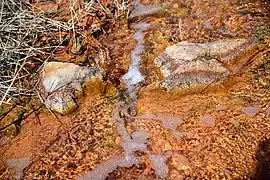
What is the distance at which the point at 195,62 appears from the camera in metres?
3.19

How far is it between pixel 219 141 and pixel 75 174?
1.11m

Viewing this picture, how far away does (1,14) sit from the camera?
3471 millimetres

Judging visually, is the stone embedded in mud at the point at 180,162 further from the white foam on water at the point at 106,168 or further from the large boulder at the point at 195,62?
the large boulder at the point at 195,62

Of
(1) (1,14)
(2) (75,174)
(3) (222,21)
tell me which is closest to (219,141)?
(2) (75,174)

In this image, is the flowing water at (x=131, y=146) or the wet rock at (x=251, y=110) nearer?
the flowing water at (x=131, y=146)

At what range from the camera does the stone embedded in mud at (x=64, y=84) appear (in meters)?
3.01

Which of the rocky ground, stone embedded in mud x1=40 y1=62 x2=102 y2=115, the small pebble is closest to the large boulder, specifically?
the rocky ground

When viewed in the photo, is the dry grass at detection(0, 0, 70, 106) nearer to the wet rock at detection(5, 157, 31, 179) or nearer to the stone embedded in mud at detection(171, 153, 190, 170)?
the wet rock at detection(5, 157, 31, 179)

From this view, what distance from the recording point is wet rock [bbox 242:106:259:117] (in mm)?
2898

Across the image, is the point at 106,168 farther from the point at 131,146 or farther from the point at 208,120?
the point at 208,120

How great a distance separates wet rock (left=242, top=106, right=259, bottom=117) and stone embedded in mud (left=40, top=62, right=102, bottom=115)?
1313mm

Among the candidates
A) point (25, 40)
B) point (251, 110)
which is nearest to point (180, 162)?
point (251, 110)

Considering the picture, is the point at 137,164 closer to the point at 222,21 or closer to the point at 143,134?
the point at 143,134

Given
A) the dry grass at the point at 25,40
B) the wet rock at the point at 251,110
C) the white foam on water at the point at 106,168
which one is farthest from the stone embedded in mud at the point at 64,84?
the wet rock at the point at 251,110
